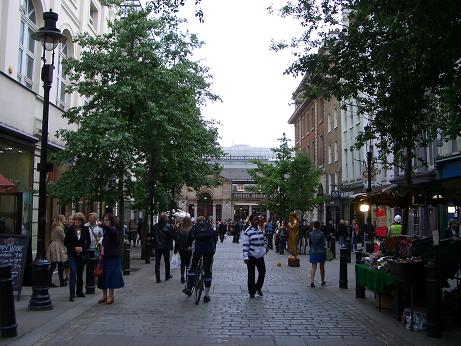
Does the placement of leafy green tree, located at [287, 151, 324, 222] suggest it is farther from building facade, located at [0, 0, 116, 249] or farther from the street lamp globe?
the street lamp globe

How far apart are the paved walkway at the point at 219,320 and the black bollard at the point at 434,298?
180 mm

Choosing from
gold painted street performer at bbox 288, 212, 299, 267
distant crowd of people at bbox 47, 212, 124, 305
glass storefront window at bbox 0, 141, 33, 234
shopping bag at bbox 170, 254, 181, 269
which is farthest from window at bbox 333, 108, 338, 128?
distant crowd of people at bbox 47, 212, 124, 305

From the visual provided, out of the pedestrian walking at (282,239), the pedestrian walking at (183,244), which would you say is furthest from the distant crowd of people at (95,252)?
the pedestrian walking at (282,239)

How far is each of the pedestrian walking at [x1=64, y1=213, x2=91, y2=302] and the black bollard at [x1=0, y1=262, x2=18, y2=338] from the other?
3.34m

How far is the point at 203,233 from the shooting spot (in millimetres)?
11297

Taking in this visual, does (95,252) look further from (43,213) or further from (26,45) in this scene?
(26,45)

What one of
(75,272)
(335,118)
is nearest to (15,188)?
(75,272)

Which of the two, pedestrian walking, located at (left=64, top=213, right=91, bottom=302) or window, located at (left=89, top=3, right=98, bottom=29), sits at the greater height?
window, located at (left=89, top=3, right=98, bottom=29)

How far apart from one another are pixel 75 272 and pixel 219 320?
12.3 ft

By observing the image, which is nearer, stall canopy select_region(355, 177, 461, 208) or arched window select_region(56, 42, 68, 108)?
stall canopy select_region(355, 177, 461, 208)

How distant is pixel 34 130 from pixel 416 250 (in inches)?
523

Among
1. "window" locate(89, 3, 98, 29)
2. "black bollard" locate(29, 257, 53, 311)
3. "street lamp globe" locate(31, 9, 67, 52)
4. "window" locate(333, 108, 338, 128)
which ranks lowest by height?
"black bollard" locate(29, 257, 53, 311)

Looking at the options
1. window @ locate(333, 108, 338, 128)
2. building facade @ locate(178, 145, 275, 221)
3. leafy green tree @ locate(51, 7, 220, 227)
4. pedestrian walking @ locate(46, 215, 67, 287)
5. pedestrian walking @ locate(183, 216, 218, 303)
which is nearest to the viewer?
pedestrian walking @ locate(183, 216, 218, 303)

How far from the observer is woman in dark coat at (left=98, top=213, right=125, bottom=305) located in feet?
34.3
